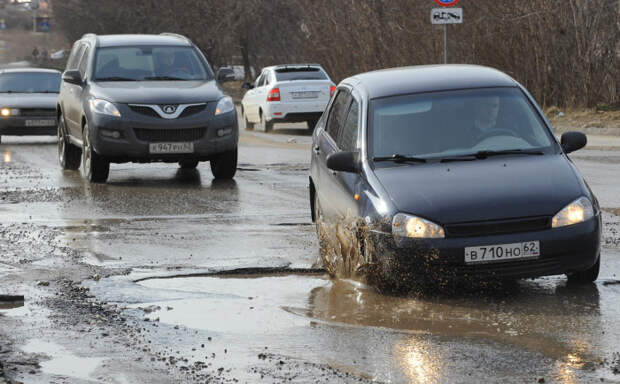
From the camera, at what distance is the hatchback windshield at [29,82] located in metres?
26.7

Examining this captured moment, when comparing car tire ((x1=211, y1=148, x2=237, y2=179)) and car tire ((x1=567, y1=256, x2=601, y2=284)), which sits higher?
car tire ((x1=567, y1=256, x2=601, y2=284))

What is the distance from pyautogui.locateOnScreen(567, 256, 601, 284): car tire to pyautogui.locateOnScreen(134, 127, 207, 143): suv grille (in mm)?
8403

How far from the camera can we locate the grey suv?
15891 mm

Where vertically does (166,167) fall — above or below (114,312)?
below

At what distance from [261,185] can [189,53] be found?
272 centimetres

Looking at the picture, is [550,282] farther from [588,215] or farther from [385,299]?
[385,299]

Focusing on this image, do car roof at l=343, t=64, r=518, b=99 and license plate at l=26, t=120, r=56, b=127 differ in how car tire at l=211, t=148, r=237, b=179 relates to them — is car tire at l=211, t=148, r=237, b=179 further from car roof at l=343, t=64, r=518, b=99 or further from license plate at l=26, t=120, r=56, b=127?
license plate at l=26, t=120, r=56, b=127

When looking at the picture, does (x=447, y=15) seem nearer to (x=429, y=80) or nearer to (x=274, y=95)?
(x=274, y=95)

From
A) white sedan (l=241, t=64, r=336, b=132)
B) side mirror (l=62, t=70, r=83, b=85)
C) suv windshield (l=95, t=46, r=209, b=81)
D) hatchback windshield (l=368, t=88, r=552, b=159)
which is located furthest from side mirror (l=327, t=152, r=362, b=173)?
white sedan (l=241, t=64, r=336, b=132)

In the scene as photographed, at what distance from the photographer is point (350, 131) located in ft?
31.1

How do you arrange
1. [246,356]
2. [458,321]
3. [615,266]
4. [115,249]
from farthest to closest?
[115,249], [615,266], [458,321], [246,356]

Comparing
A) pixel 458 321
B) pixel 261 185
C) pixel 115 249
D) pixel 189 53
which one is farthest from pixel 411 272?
pixel 189 53

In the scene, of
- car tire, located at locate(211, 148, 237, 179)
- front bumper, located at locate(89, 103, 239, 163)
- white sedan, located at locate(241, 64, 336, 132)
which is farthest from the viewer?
white sedan, located at locate(241, 64, 336, 132)

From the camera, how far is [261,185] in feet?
51.7
